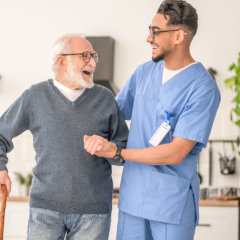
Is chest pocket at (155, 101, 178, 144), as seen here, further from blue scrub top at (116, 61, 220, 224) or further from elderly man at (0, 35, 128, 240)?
elderly man at (0, 35, 128, 240)

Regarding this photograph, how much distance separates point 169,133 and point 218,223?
2250mm

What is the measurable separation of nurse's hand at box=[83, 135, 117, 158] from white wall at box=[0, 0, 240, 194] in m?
2.78

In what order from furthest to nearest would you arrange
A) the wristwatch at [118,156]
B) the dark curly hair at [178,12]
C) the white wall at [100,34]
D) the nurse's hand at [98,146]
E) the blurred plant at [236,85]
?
the white wall at [100,34] → the blurred plant at [236,85] → the dark curly hair at [178,12] → the wristwatch at [118,156] → the nurse's hand at [98,146]

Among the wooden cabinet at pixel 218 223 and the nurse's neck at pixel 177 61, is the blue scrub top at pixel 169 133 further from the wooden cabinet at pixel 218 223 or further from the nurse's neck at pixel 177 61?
the wooden cabinet at pixel 218 223

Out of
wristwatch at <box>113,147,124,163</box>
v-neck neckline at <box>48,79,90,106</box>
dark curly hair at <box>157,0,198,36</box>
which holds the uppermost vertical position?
dark curly hair at <box>157,0,198,36</box>

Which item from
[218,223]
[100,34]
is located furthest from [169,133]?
[100,34]

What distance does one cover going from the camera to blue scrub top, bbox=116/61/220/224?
85.3 inches

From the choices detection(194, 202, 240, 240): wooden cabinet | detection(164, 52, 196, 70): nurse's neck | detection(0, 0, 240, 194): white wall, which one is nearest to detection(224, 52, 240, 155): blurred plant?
detection(0, 0, 240, 194): white wall

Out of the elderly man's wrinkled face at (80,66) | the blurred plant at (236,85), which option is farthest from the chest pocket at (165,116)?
the blurred plant at (236,85)

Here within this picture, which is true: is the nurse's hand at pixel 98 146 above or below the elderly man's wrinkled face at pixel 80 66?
below

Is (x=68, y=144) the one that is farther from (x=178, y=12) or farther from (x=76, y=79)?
(x=178, y=12)

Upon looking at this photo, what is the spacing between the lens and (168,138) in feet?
7.31

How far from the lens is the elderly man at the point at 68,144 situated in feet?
7.10

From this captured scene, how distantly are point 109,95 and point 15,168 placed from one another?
2.77m
